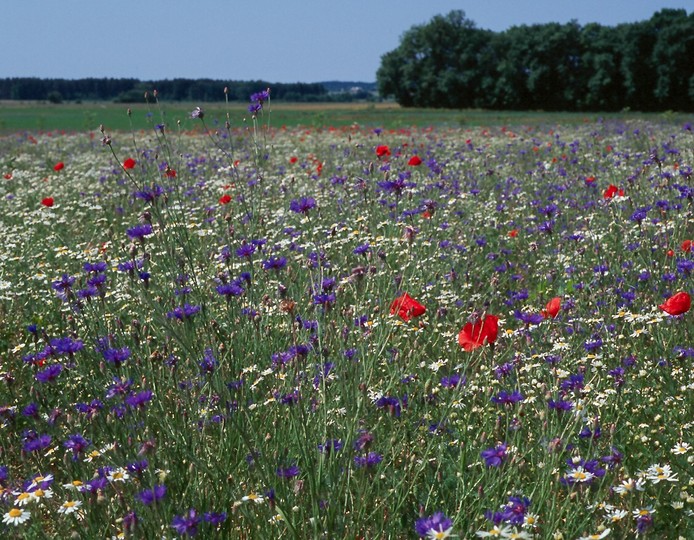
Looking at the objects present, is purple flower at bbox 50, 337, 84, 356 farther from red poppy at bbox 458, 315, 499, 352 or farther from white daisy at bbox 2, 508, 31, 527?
red poppy at bbox 458, 315, 499, 352

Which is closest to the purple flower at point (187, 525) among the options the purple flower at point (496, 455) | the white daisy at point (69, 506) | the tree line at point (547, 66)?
the white daisy at point (69, 506)

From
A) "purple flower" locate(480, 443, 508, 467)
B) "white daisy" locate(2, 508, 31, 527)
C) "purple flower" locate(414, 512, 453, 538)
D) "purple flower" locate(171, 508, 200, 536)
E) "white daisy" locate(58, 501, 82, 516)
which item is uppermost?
"purple flower" locate(480, 443, 508, 467)

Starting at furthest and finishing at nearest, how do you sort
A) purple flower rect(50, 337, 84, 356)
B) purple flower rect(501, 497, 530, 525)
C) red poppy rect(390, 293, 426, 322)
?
red poppy rect(390, 293, 426, 322) → purple flower rect(50, 337, 84, 356) → purple flower rect(501, 497, 530, 525)

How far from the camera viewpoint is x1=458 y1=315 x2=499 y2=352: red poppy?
2.38 metres

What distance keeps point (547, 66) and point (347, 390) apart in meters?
53.9

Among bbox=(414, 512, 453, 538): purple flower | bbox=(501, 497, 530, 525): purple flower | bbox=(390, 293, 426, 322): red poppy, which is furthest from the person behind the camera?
bbox=(390, 293, 426, 322): red poppy

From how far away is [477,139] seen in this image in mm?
13492

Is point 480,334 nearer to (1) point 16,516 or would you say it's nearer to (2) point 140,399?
(2) point 140,399

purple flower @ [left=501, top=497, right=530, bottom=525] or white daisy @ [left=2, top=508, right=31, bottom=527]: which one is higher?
purple flower @ [left=501, top=497, right=530, bottom=525]

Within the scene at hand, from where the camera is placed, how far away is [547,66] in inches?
2061

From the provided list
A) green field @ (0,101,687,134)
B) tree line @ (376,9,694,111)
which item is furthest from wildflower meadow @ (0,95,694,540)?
tree line @ (376,9,694,111)

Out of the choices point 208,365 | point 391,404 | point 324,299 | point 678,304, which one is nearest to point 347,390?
point 391,404

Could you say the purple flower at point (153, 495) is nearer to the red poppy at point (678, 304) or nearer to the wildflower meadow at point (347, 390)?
the wildflower meadow at point (347, 390)

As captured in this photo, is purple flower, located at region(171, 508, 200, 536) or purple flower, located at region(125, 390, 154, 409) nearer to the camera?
purple flower, located at region(171, 508, 200, 536)
